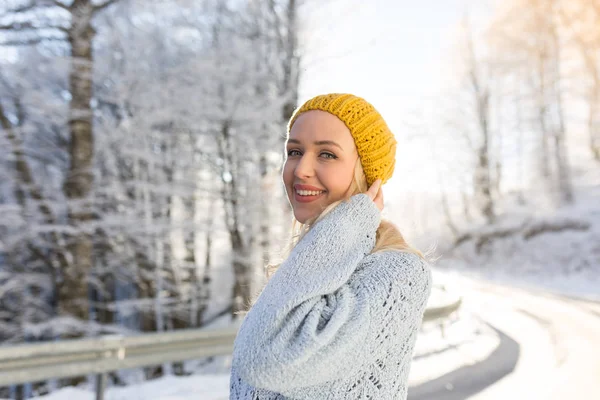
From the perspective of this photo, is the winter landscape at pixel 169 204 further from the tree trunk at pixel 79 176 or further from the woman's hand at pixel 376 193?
the woman's hand at pixel 376 193

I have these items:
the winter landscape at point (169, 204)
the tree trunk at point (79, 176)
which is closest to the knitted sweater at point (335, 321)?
the winter landscape at point (169, 204)

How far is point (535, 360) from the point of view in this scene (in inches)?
270

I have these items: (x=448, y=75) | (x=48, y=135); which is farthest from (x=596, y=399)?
(x=448, y=75)

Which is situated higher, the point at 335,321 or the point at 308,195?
the point at 308,195

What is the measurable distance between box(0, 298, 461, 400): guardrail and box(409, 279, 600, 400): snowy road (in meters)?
2.32

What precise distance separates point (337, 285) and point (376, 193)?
357 mm

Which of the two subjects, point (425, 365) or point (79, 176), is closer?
point (425, 365)

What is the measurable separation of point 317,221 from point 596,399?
528 centimetres

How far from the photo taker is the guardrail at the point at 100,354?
4.18 meters

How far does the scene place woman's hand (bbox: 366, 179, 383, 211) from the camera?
138 cm

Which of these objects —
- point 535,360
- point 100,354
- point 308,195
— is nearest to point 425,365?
point 535,360

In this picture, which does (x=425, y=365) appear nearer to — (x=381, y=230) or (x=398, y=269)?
(x=381, y=230)

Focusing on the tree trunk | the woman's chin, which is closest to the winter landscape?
the tree trunk

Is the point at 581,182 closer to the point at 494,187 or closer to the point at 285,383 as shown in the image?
the point at 494,187
